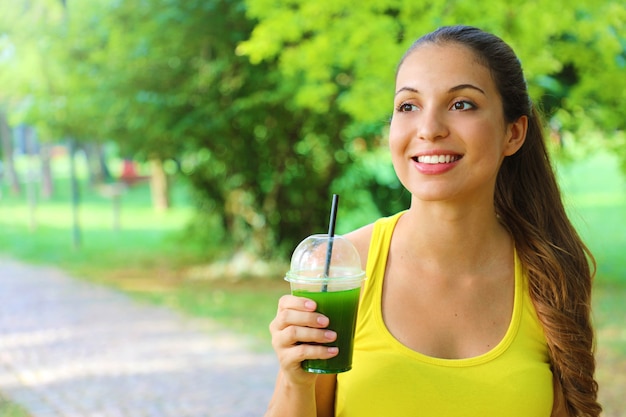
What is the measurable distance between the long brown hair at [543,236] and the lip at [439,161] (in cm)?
26

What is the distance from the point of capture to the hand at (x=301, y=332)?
175 cm

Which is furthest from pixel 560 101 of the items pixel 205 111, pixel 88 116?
pixel 88 116

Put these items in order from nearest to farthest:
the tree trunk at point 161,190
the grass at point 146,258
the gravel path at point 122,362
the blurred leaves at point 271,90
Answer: the gravel path at point 122,362 < the blurred leaves at point 271,90 < the grass at point 146,258 < the tree trunk at point 161,190

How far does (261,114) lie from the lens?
10953mm

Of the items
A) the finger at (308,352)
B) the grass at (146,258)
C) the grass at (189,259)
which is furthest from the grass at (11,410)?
the finger at (308,352)

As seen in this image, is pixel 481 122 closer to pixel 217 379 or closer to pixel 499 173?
pixel 499 173

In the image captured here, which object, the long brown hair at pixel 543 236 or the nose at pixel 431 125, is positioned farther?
the long brown hair at pixel 543 236

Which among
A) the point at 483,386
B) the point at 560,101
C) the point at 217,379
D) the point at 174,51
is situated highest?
the point at 174,51

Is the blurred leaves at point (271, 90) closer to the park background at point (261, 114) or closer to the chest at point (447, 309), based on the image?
the park background at point (261, 114)

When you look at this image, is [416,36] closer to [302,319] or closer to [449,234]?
[449,234]

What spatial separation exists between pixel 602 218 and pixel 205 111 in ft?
40.3

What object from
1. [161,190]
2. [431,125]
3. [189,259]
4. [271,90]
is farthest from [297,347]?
[161,190]

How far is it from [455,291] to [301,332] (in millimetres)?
543

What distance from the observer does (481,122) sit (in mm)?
1986
